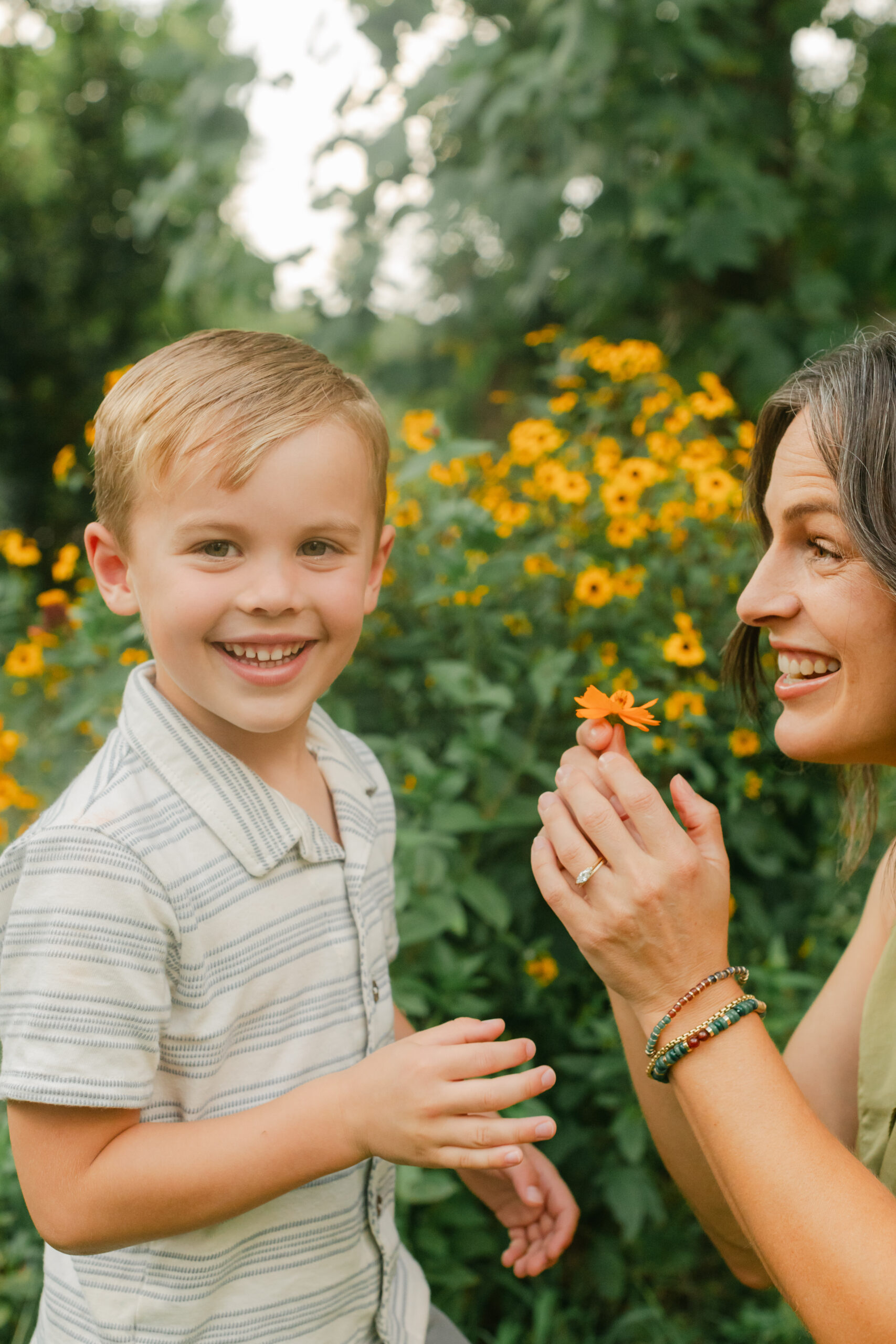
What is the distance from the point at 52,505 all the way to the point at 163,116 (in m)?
7.23

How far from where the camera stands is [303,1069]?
3.08ft

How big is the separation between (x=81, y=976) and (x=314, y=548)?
0.44 meters

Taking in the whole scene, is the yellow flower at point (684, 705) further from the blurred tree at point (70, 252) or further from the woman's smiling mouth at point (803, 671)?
the blurred tree at point (70, 252)

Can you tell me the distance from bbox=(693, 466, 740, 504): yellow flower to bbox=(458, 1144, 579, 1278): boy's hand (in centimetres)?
131

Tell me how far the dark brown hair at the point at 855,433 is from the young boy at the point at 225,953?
515 millimetres

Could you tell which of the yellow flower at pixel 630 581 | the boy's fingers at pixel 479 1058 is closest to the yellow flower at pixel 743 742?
the yellow flower at pixel 630 581

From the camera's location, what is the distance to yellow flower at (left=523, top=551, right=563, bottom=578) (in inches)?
80.0

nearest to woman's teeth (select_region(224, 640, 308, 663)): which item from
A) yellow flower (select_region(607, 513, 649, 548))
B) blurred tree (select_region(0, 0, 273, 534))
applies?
yellow flower (select_region(607, 513, 649, 548))

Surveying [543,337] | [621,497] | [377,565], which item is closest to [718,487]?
[621,497]

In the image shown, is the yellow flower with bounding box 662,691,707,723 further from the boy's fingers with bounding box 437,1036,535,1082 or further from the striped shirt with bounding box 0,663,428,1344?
the boy's fingers with bounding box 437,1036,535,1082

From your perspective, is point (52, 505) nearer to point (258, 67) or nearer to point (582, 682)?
point (258, 67)

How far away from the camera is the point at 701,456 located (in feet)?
6.75

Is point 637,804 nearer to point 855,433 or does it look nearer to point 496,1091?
point 496,1091

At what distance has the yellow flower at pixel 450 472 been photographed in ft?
5.92
